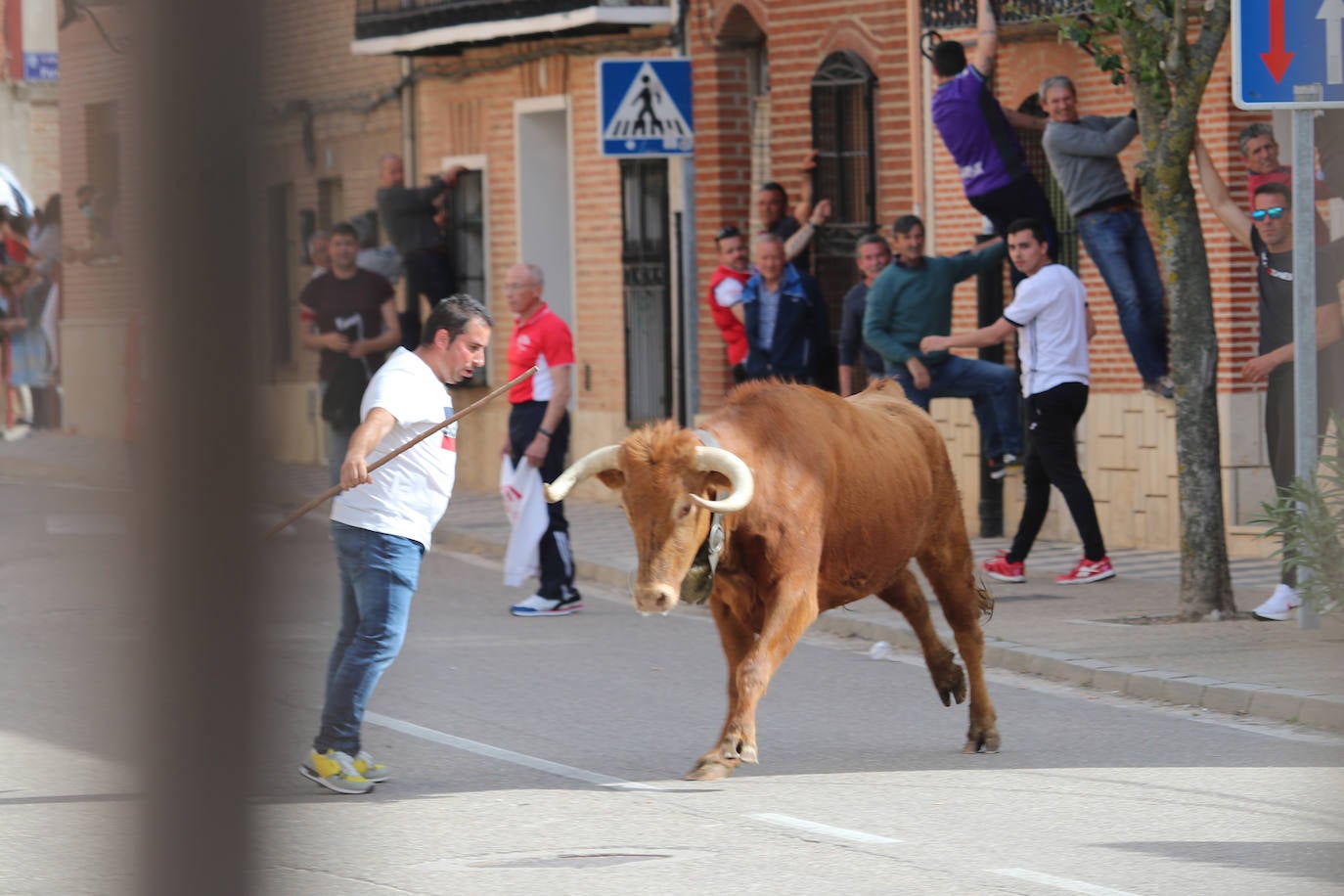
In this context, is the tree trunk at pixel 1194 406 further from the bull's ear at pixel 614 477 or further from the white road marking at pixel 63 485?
the white road marking at pixel 63 485

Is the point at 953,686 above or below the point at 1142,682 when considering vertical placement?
above

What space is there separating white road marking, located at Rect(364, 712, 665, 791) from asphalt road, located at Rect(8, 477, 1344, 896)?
0.06 ft

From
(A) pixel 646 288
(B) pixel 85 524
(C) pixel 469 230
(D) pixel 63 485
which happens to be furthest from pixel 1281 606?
(C) pixel 469 230

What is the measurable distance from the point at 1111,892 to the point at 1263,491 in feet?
29.2

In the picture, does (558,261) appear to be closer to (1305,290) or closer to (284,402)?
(1305,290)

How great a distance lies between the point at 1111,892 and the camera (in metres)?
5.82

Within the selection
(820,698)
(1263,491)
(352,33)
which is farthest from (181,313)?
(1263,491)

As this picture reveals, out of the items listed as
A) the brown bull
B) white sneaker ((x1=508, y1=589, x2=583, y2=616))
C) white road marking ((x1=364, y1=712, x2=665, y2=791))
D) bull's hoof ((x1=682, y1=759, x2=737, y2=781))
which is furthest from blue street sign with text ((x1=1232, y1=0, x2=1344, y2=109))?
white sneaker ((x1=508, y1=589, x2=583, y2=616))

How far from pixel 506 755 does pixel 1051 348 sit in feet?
17.4

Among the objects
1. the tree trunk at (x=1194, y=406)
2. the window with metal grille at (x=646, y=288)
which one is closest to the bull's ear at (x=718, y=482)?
the tree trunk at (x=1194, y=406)

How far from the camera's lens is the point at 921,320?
46.3ft

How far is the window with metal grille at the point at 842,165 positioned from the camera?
709 inches

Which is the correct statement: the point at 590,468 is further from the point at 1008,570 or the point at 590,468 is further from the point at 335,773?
the point at 1008,570

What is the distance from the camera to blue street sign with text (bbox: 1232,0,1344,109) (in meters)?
9.89
